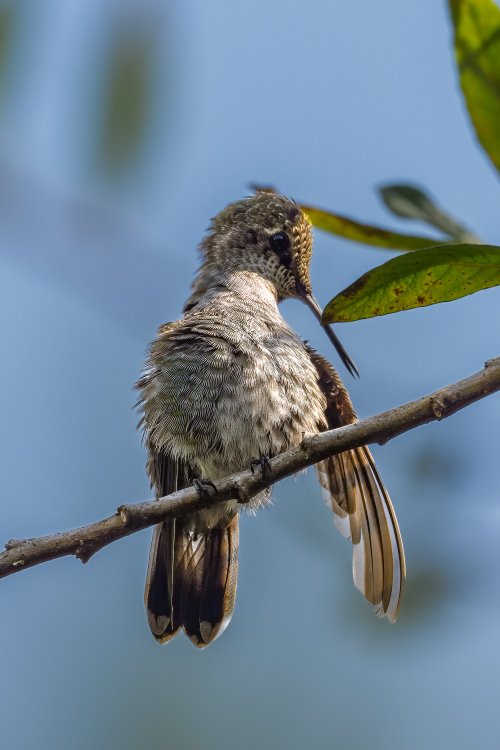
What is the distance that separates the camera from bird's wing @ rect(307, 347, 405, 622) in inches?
154

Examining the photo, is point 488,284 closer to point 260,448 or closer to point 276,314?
point 260,448

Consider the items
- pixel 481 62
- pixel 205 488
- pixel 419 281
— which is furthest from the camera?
pixel 205 488

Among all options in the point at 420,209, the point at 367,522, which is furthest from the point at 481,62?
the point at 367,522

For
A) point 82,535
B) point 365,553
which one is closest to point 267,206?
point 365,553

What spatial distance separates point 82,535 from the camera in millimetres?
2633

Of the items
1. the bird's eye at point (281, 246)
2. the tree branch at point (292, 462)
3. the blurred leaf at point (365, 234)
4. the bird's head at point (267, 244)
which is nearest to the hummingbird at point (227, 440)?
the bird's head at point (267, 244)

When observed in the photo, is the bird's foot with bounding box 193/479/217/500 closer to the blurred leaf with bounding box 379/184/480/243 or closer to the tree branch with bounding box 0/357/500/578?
the tree branch with bounding box 0/357/500/578

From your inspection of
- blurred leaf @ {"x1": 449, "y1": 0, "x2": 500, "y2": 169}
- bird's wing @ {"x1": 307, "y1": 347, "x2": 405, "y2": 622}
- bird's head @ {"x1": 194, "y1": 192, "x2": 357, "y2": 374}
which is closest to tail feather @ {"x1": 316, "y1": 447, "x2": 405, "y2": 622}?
bird's wing @ {"x1": 307, "y1": 347, "x2": 405, "y2": 622}

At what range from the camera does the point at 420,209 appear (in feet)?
6.84

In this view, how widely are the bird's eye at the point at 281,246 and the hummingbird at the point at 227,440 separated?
96cm

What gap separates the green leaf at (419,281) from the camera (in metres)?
1.93

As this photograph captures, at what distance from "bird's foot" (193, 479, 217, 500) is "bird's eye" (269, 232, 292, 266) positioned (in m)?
2.90

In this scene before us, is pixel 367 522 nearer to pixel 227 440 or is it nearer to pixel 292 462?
pixel 227 440

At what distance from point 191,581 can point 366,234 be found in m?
2.67
